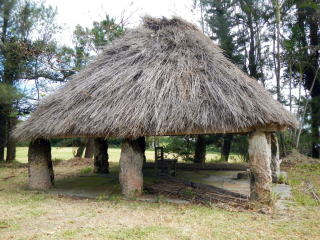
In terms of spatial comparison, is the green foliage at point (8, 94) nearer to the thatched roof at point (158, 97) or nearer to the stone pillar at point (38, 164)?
the thatched roof at point (158, 97)

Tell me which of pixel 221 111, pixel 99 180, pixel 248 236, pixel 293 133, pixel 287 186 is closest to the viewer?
pixel 248 236

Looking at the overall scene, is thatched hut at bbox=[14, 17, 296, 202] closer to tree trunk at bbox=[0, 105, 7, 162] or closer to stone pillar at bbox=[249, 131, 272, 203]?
stone pillar at bbox=[249, 131, 272, 203]

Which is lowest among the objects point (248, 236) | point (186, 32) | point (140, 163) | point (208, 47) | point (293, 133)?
point (248, 236)

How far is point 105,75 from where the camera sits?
740cm

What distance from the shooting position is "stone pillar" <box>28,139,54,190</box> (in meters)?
7.57


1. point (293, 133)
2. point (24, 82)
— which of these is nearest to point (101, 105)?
point (24, 82)

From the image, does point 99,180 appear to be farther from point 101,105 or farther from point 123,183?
point 101,105

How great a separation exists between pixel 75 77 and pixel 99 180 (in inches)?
116

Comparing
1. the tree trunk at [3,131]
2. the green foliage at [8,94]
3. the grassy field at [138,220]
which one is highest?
the green foliage at [8,94]

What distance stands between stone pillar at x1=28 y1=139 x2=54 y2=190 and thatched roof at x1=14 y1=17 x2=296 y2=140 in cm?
50

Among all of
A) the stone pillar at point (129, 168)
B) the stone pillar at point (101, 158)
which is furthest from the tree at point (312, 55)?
the stone pillar at point (129, 168)

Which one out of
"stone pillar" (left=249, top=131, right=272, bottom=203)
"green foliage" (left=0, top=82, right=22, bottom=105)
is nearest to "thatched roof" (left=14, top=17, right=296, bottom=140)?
"stone pillar" (left=249, top=131, right=272, bottom=203)

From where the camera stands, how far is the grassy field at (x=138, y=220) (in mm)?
4359

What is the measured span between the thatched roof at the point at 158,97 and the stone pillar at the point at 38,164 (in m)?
0.50
